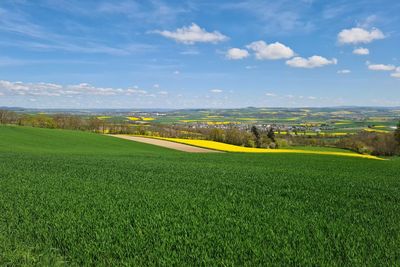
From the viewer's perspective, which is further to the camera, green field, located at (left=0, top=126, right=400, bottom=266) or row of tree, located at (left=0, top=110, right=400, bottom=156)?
row of tree, located at (left=0, top=110, right=400, bottom=156)

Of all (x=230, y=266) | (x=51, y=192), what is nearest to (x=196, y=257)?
(x=230, y=266)

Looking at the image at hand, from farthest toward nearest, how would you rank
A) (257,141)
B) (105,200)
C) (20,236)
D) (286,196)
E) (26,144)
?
(257,141) < (26,144) < (286,196) < (105,200) < (20,236)

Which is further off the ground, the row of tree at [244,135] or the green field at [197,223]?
the green field at [197,223]

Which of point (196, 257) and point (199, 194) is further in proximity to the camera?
point (199, 194)

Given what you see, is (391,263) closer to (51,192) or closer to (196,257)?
(196,257)

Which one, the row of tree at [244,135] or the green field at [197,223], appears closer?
the green field at [197,223]

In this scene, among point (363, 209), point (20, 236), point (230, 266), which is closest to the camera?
point (230, 266)

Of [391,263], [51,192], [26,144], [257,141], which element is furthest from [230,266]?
[257,141]

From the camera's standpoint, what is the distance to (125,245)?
23.5ft

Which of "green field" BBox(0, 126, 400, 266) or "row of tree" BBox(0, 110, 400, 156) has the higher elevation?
"green field" BBox(0, 126, 400, 266)

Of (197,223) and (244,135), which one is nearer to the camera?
(197,223)

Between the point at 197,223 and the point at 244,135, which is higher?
the point at 197,223

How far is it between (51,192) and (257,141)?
64628 mm

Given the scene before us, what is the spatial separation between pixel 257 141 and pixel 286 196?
62.8m
